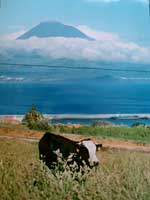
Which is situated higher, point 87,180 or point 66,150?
point 66,150

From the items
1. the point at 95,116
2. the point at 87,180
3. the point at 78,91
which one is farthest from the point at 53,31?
the point at 87,180

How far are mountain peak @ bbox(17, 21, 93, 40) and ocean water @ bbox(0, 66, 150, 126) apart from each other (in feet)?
0.57

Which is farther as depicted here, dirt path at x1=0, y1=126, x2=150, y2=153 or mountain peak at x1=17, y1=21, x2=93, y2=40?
mountain peak at x1=17, y1=21, x2=93, y2=40

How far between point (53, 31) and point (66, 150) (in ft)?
2.03

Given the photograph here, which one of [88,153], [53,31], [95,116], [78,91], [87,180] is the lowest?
[87,180]

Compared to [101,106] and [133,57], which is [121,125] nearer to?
[101,106]

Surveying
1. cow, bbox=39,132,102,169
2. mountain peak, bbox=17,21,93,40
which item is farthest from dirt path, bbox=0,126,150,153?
mountain peak, bbox=17,21,93,40

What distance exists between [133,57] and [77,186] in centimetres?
70

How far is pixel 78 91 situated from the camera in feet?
7.49

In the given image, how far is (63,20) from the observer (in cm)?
231

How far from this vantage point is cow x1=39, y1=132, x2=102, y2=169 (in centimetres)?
216

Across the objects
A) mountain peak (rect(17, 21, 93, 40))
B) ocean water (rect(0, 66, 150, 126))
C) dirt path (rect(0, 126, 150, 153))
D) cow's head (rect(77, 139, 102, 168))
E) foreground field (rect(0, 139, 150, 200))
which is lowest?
foreground field (rect(0, 139, 150, 200))

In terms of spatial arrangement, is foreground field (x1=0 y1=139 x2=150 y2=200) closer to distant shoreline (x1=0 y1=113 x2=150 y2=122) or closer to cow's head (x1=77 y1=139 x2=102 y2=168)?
cow's head (x1=77 y1=139 x2=102 y2=168)

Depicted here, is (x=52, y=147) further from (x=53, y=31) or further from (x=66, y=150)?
(x=53, y=31)
